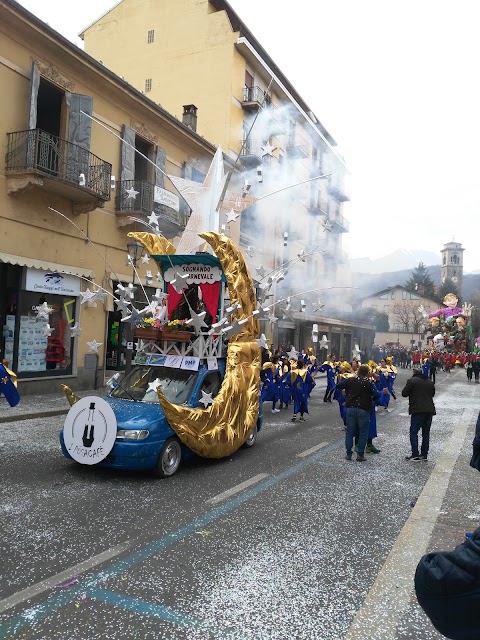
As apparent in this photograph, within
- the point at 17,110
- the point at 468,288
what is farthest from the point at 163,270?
the point at 468,288

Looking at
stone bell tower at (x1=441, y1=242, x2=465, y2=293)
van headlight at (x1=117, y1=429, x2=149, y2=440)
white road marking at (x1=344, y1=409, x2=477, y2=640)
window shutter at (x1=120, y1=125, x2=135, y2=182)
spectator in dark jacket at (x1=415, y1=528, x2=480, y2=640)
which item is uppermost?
stone bell tower at (x1=441, y1=242, x2=465, y2=293)

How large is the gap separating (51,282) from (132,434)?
9.60 m

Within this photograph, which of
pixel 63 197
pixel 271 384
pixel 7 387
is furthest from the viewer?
pixel 63 197

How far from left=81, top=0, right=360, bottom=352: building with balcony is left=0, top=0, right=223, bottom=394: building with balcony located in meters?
5.38

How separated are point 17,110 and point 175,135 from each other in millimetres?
6938

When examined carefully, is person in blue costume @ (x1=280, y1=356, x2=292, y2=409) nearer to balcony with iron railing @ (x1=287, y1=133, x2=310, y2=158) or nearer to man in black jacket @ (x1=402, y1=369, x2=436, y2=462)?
man in black jacket @ (x1=402, y1=369, x2=436, y2=462)

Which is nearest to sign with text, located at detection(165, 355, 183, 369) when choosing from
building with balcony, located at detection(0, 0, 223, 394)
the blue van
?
the blue van

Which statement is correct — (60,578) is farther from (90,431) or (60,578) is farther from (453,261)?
(453,261)

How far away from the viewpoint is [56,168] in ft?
46.2

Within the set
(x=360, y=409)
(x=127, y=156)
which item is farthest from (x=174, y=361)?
(x=127, y=156)

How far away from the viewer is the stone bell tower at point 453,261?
121m

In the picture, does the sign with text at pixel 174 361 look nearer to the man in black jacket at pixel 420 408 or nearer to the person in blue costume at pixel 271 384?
the man in black jacket at pixel 420 408

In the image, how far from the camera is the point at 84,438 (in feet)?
20.5

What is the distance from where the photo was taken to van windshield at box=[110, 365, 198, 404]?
703 centimetres
